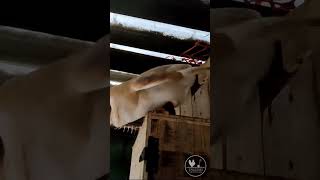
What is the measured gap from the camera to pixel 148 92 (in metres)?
2.01

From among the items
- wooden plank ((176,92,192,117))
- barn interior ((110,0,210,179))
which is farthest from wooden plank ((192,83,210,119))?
barn interior ((110,0,210,179))

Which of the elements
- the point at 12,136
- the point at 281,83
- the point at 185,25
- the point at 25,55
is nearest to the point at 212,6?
the point at 185,25

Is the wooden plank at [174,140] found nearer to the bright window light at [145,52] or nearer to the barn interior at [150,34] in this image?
the barn interior at [150,34]

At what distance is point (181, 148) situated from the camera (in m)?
1.98

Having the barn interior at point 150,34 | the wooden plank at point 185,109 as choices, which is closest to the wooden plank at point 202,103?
the wooden plank at point 185,109

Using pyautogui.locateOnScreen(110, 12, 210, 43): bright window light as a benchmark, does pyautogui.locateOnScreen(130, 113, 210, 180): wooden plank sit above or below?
below

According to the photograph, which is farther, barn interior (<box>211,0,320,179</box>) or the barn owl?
barn interior (<box>211,0,320,179</box>)

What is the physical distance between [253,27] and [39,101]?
1016 millimetres

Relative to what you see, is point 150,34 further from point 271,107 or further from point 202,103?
point 271,107

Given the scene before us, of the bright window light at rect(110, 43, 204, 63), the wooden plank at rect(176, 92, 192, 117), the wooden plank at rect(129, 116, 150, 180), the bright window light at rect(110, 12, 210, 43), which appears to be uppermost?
the bright window light at rect(110, 12, 210, 43)

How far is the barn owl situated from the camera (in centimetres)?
198

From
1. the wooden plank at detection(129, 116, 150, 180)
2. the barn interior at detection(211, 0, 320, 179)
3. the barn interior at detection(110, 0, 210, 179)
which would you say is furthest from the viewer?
the barn interior at detection(211, 0, 320, 179)

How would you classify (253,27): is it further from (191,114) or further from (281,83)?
(191,114)

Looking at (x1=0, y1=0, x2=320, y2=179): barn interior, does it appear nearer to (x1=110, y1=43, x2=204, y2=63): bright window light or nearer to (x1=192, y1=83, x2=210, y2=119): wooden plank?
(x1=110, y1=43, x2=204, y2=63): bright window light
